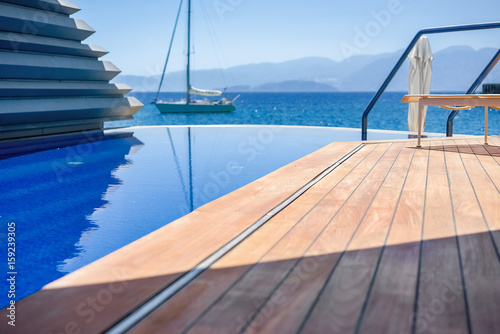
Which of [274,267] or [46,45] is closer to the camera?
[274,267]

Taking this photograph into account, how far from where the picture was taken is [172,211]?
9.96 feet

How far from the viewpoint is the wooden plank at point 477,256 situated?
102 centimetres

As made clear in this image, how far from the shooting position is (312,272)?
4.24 ft

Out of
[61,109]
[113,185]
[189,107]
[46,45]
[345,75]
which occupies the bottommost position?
[189,107]

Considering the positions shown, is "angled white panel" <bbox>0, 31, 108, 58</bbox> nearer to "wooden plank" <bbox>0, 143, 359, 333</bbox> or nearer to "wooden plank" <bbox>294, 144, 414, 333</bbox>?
"wooden plank" <bbox>0, 143, 359, 333</bbox>

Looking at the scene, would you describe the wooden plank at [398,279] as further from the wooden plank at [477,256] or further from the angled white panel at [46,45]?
the angled white panel at [46,45]

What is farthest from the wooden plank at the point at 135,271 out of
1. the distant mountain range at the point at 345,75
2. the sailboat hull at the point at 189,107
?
the distant mountain range at the point at 345,75

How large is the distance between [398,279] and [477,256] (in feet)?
1.17

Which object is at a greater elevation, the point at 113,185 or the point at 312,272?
the point at 312,272

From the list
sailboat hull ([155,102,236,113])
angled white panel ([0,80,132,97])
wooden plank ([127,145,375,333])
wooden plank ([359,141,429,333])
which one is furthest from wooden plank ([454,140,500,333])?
sailboat hull ([155,102,236,113])

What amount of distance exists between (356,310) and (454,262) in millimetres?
482

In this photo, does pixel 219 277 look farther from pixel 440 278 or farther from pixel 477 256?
pixel 477 256

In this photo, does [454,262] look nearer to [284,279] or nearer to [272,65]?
[284,279]

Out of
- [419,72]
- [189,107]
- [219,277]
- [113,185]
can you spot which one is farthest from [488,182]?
[189,107]
